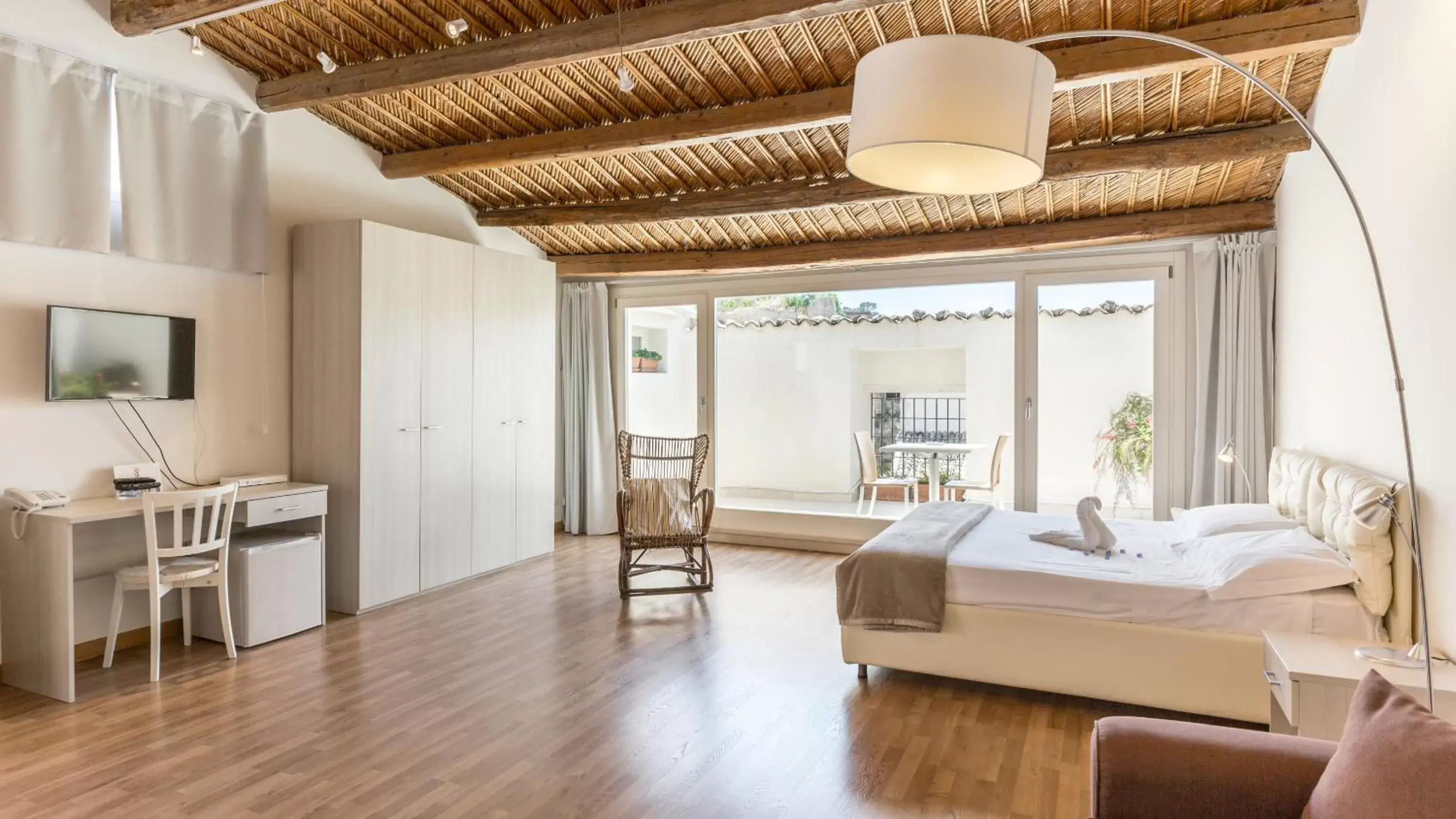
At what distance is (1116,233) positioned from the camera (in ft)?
17.4

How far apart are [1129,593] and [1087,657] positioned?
12.2 inches

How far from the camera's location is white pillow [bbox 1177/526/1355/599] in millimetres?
2938

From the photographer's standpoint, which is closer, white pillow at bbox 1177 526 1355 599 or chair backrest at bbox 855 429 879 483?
white pillow at bbox 1177 526 1355 599

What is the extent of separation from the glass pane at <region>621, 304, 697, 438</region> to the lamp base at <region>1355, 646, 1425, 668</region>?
17.3ft

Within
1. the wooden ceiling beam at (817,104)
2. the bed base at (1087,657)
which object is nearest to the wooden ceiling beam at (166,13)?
the wooden ceiling beam at (817,104)

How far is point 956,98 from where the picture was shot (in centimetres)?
193

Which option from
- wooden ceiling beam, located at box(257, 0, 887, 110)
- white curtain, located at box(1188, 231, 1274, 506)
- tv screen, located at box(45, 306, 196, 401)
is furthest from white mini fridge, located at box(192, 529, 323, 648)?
white curtain, located at box(1188, 231, 1274, 506)

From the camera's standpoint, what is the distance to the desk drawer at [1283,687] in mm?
2371

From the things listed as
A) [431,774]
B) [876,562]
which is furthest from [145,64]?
[876,562]

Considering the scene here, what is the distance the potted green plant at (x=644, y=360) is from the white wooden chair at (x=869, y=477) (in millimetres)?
1931

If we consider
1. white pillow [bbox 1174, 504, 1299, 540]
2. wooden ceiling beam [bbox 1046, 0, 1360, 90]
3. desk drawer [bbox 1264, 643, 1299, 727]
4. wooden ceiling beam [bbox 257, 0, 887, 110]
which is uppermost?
wooden ceiling beam [bbox 257, 0, 887, 110]

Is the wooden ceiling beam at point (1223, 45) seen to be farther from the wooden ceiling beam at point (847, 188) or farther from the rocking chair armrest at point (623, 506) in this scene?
the rocking chair armrest at point (623, 506)

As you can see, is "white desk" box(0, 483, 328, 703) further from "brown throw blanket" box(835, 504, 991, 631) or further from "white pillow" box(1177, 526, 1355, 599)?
"white pillow" box(1177, 526, 1355, 599)

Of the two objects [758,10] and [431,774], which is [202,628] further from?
[758,10]
